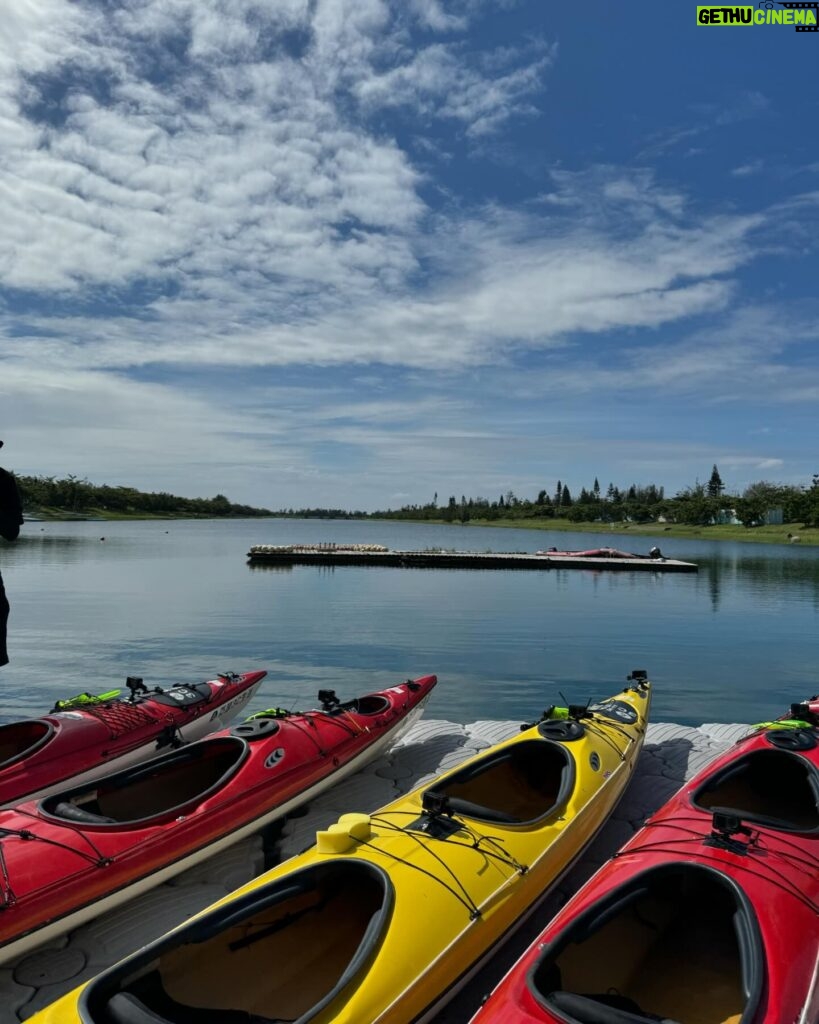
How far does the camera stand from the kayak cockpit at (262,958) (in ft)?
10.6

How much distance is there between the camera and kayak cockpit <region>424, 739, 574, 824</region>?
19.4 feet

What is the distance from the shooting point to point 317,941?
4.13m

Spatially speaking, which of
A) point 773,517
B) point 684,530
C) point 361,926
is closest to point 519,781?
point 361,926

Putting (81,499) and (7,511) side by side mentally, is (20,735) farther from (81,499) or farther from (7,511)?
(81,499)

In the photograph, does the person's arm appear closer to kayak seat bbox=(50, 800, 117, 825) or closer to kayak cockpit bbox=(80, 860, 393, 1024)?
kayak seat bbox=(50, 800, 117, 825)

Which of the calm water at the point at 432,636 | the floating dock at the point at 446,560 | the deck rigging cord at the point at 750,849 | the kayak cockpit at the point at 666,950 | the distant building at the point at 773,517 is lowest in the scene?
the calm water at the point at 432,636

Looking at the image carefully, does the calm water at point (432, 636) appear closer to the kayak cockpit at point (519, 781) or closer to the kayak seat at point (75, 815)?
the kayak cockpit at point (519, 781)

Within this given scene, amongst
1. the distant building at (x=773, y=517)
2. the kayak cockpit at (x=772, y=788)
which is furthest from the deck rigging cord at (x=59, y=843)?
the distant building at (x=773, y=517)

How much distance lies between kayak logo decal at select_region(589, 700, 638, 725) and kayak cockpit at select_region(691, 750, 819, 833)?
5.61 feet

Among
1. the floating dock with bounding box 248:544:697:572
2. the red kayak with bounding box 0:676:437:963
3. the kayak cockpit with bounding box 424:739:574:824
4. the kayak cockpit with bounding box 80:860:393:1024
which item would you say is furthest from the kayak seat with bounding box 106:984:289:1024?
the floating dock with bounding box 248:544:697:572

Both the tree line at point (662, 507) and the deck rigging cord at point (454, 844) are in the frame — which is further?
the tree line at point (662, 507)

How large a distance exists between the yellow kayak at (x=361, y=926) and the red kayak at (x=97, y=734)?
131 inches

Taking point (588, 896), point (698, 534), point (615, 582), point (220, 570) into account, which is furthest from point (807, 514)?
point (588, 896)

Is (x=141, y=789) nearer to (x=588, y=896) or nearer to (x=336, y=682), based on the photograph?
(x=588, y=896)
